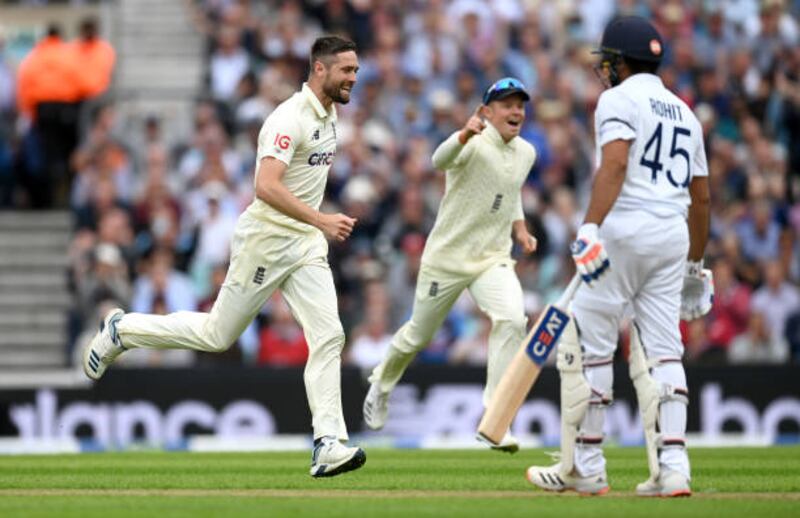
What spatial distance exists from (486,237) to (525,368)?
3.31m

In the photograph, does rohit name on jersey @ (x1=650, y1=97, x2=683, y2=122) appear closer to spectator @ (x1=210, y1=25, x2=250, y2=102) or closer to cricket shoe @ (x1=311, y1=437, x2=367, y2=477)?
cricket shoe @ (x1=311, y1=437, x2=367, y2=477)

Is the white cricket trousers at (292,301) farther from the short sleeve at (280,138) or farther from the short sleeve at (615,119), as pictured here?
the short sleeve at (615,119)

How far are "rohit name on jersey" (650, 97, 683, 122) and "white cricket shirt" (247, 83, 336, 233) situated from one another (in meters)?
2.27

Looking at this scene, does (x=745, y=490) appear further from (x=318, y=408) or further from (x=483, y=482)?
(x=318, y=408)

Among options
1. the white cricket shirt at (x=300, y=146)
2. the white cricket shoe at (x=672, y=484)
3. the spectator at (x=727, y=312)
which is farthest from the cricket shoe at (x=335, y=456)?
→ the spectator at (x=727, y=312)

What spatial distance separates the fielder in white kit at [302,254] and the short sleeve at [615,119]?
193cm

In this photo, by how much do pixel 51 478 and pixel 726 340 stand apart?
8.23 meters

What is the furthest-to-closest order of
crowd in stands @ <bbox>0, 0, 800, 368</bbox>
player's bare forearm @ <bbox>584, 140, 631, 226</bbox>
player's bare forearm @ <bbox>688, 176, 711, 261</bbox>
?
crowd in stands @ <bbox>0, 0, 800, 368</bbox> < player's bare forearm @ <bbox>688, 176, 711, 261</bbox> < player's bare forearm @ <bbox>584, 140, 631, 226</bbox>

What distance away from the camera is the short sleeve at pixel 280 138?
412 inches

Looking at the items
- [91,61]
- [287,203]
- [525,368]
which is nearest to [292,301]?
[287,203]

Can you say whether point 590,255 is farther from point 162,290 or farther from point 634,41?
point 162,290

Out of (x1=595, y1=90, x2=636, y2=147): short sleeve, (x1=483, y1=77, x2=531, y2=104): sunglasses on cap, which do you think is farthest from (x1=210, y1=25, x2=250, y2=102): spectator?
(x1=595, y1=90, x2=636, y2=147): short sleeve

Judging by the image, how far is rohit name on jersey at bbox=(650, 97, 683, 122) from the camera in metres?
9.29

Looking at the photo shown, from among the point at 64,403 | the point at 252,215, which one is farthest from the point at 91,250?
the point at 252,215
